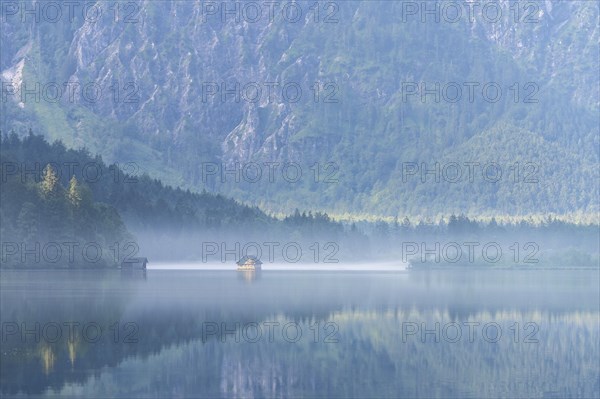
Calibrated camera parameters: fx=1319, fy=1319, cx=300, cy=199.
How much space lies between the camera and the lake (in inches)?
2393

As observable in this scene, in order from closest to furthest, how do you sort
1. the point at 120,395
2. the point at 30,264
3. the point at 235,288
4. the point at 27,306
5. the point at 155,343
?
the point at 120,395 → the point at 155,343 → the point at 27,306 → the point at 235,288 → the point at 30,264

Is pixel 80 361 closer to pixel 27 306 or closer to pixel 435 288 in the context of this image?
pixel 27 306

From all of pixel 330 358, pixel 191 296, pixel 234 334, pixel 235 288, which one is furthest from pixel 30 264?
pixel 330 358

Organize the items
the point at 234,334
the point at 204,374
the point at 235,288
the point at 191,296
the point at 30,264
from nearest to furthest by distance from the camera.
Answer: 1. the point at 204,374
2. the point at 234,334
3. the point at 191,296
4. the point at 235,288
5. the point at 30,264

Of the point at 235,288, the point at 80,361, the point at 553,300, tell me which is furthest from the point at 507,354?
the point at 235,288

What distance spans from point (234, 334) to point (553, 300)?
172 feet

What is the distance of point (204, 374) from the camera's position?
64188mm

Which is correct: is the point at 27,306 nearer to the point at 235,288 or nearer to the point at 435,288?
the point at 235,288

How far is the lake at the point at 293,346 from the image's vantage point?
60.8 metres

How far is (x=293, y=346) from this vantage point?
252 feet

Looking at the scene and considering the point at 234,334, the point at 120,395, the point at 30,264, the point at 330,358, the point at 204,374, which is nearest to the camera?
the point at 120,395

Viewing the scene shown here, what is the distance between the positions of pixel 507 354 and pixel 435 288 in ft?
266

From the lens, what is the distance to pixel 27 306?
99438mm

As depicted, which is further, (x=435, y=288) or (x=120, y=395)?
(x=435, y=288)
